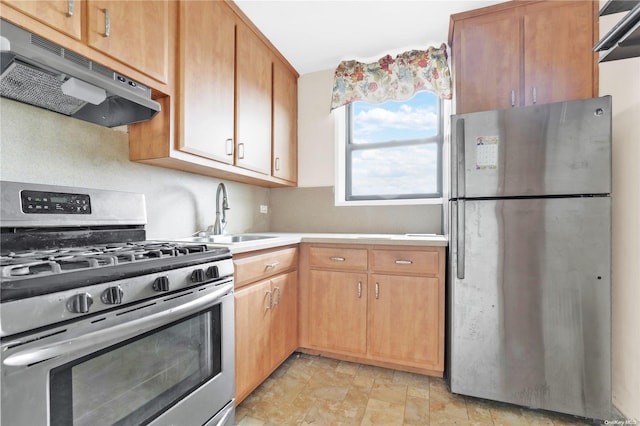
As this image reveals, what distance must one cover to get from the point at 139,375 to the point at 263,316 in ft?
2.65

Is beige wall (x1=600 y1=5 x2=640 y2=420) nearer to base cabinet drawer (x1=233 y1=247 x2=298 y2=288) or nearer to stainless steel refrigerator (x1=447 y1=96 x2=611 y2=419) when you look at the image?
stainless steel refrigerator (x1=447 y1=96 x2=611 y2=419)

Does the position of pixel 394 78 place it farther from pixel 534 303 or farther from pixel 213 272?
pixel 213 272

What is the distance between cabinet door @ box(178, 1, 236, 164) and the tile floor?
4.62 feet

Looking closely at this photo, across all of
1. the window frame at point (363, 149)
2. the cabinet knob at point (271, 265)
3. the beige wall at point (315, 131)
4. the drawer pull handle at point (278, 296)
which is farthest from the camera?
the beige wall at point (315, 131)

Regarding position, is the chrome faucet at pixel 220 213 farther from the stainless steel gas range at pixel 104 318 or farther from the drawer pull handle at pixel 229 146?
the stainless steel gas range at pixel 104 318

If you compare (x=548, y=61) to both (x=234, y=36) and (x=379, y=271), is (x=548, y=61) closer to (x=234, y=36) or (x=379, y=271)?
(x=379, y=271)

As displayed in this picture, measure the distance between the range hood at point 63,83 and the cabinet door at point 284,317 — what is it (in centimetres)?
118

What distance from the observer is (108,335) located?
87 cm

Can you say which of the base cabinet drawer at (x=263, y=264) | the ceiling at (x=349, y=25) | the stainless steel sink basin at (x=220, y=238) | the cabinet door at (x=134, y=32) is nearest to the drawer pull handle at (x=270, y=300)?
the base cabinet drawer at (x=263, y=264)

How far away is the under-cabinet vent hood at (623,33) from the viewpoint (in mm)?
931

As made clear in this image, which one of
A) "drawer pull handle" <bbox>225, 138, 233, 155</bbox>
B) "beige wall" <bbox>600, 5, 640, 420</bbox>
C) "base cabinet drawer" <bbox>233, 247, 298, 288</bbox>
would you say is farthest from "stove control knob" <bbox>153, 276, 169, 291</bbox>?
"beige wall" <bbox>600, 5, 640, 420</bbox>

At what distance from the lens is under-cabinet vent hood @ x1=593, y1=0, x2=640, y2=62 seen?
3.05 ft

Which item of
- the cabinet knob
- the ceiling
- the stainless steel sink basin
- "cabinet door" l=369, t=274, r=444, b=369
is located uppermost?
the ceiling

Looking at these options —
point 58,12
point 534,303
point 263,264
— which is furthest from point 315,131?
point 534,303
